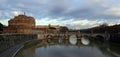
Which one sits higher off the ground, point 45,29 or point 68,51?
point 45,29

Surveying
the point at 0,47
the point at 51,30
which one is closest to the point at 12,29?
the point at 51,30

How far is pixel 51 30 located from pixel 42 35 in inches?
937

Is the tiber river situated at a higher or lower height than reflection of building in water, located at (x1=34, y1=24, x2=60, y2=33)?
lower

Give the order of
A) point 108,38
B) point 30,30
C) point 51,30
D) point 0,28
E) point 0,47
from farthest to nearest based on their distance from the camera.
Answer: point 51,30 → point 30,30 → point 108,38 → point 0,28 → point 0,47

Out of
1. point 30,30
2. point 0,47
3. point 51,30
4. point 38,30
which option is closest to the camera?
point 0,47

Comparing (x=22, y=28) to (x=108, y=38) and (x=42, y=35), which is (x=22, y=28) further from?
(x=108, y=38)

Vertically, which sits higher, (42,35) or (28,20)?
(28,20)

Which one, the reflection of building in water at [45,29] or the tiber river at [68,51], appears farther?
the reflection of building in water at [45,29]

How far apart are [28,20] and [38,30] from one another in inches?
310

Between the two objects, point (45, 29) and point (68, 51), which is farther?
point (45, 29)

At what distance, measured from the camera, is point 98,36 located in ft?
403

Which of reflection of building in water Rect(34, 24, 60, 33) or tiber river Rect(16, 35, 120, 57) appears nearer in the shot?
tiber river Rect(16, 35, 120, 57)

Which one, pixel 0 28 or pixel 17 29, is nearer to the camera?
pixel 0 28

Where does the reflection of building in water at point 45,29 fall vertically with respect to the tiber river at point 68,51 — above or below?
above
